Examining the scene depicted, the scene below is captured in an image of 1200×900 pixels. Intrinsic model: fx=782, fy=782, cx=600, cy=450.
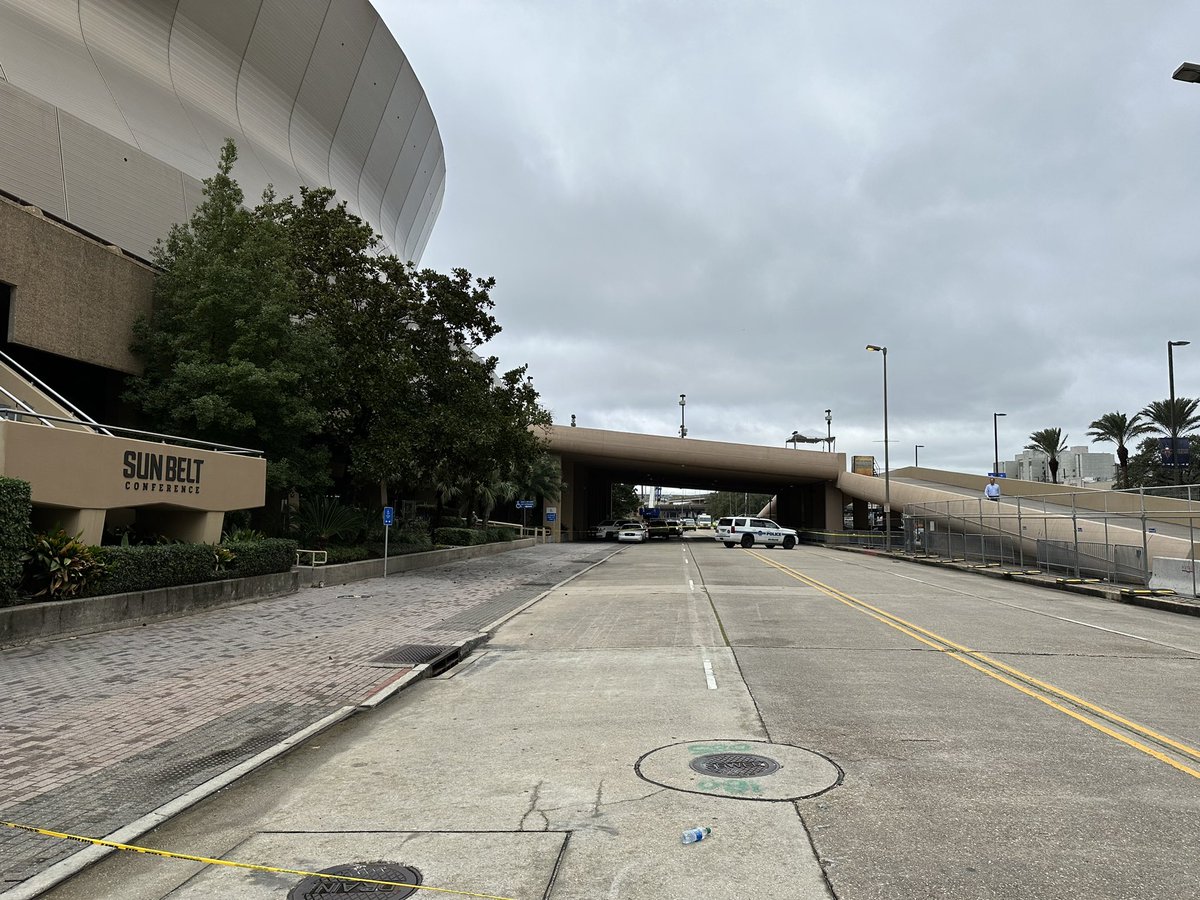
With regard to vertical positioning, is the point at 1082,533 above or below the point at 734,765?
above

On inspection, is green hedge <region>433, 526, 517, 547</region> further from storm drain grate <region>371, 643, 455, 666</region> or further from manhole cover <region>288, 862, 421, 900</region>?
manhole cover <region>288, 862, 421, 900</region>

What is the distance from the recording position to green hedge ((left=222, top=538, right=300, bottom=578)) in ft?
54.2

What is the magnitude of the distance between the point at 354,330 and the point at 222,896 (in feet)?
71.7

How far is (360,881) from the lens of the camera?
4000mm

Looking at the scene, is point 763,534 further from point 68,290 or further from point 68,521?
point 68,521

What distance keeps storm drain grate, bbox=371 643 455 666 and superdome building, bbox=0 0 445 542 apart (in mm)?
6153

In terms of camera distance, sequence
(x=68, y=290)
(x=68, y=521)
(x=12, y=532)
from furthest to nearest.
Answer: (x=68, y=290) → (x=68, y=521) → (x=12, y=532)

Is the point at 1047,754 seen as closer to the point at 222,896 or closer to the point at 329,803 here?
the point at 329,803

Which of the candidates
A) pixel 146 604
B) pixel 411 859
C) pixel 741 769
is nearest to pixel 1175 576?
pixel 741 769

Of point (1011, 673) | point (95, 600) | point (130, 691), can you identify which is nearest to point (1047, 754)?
point (1011, 673)

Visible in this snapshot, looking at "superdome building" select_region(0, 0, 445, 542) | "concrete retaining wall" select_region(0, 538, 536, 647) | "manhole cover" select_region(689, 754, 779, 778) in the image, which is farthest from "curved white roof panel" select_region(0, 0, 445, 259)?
"manhole cover" select_region(689, 754, 779, 778)

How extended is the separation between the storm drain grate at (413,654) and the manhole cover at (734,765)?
5471mm

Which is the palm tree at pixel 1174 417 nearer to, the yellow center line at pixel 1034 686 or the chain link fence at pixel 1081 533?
the chain link fence at pixel 1081 533

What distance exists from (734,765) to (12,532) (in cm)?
1060
